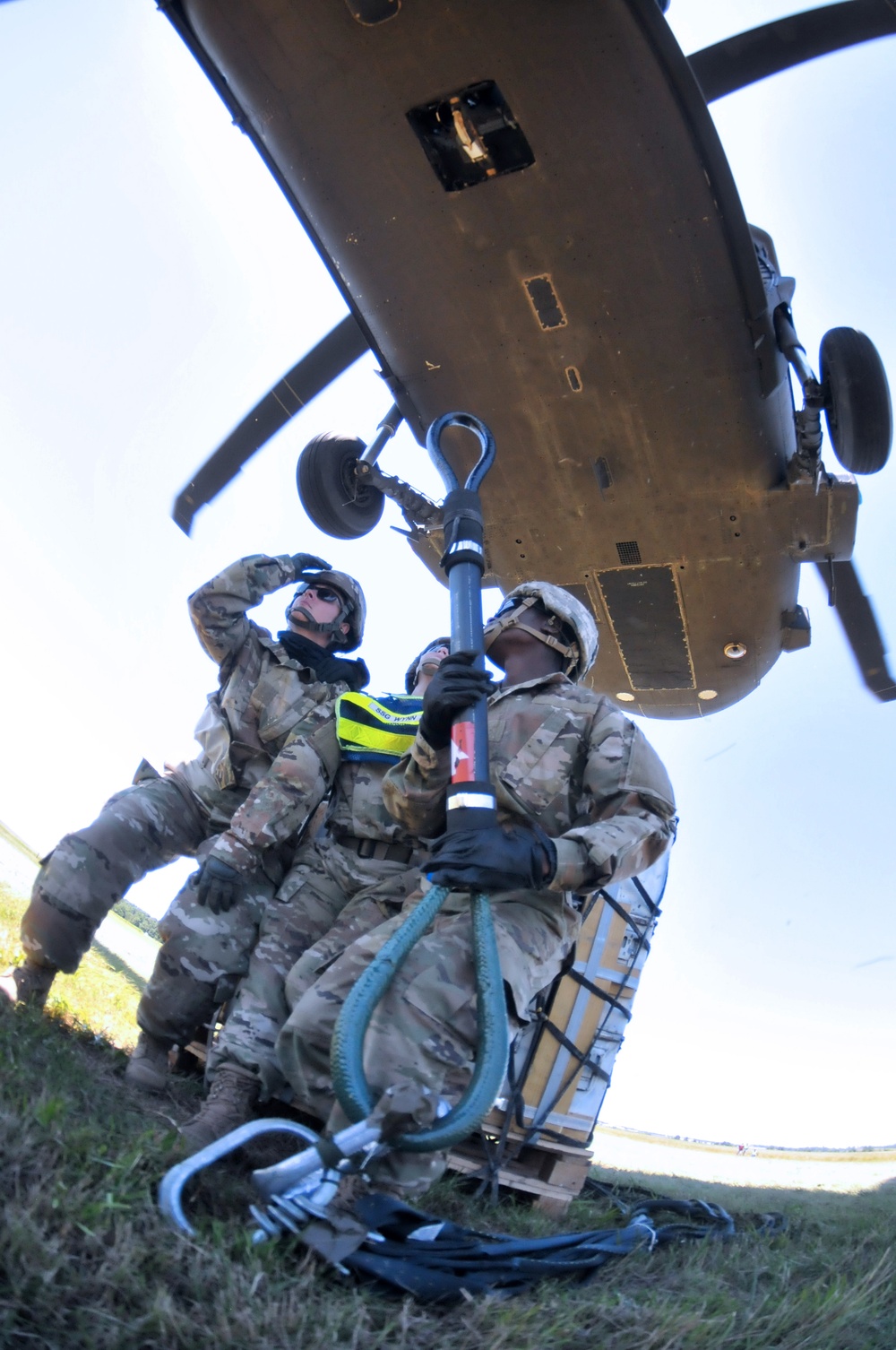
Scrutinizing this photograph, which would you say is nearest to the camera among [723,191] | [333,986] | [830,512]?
[333,986]

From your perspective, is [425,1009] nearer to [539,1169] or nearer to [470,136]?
[539,1169]

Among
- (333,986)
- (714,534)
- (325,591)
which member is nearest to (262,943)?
(333,986)

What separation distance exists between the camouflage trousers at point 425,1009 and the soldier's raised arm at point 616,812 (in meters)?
0.21

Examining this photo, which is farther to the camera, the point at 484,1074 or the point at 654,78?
the point at 654,78

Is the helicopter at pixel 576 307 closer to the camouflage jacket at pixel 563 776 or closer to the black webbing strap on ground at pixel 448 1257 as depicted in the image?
the camouflage jacket at pixel 563 776

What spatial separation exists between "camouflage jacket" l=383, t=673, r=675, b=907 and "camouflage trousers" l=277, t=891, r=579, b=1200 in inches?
6.0

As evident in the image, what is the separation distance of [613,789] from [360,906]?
0.98 m

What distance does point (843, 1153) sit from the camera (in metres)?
11.9

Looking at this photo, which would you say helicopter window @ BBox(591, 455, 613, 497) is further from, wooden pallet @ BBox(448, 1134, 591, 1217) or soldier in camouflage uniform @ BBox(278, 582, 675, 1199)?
wooden pallet @ BBox(448, 1134, 591, 1217)

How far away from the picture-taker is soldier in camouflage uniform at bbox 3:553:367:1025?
10.0ft

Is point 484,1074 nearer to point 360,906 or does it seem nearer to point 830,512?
point 360,906

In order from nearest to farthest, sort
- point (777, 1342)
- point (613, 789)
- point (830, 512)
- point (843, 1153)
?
point (777, 1342) → point (613, 789) → point (830, 512) → point (843, 1153)

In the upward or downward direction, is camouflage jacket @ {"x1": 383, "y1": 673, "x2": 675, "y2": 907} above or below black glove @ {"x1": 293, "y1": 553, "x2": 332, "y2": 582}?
below

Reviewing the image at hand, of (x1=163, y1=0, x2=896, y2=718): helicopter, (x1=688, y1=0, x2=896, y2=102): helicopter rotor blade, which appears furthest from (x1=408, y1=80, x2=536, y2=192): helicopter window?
(x1=688, y1=0, x2=896, y2=102): helicopter rotor blade
